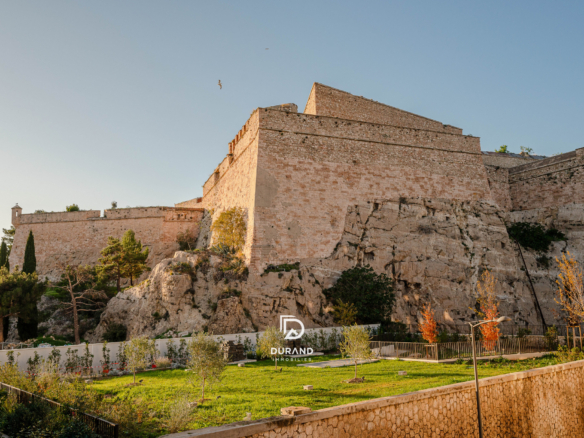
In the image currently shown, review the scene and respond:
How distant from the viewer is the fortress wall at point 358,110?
84.5ft

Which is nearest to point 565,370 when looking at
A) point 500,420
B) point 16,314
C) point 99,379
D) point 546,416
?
point 546,416

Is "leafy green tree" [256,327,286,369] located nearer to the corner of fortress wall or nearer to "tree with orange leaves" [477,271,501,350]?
the corner of fortress wall

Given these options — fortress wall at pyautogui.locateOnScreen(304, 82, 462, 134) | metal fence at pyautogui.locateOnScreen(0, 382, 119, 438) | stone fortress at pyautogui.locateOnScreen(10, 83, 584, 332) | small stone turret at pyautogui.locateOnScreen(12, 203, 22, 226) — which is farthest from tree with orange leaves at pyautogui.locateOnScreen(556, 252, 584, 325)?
small stone turret at pyautogui.locateOnScreen(12, 203, 22, 226)

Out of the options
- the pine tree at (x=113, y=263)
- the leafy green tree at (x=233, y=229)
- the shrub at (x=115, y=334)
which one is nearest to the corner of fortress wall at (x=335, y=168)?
the leafy green tree at (x=233, y=229)

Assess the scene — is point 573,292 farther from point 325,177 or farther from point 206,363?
point 206,363

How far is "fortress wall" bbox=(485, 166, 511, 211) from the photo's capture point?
94.7 feet

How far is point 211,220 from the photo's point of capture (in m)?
31.2

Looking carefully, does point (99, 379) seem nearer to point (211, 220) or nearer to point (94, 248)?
point (211, 220)

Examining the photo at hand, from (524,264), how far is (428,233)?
254 inches

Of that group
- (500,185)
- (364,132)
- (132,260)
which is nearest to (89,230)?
(132,260)

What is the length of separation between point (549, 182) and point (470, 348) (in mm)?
17492

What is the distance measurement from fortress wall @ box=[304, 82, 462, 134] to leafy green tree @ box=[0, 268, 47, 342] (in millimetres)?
18127

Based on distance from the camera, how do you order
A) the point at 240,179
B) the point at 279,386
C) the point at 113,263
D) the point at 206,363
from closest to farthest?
the point at 206,363 < the point at 279,386 < the point at 240,179 < the point at 113,263

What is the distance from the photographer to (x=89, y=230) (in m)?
33.6
